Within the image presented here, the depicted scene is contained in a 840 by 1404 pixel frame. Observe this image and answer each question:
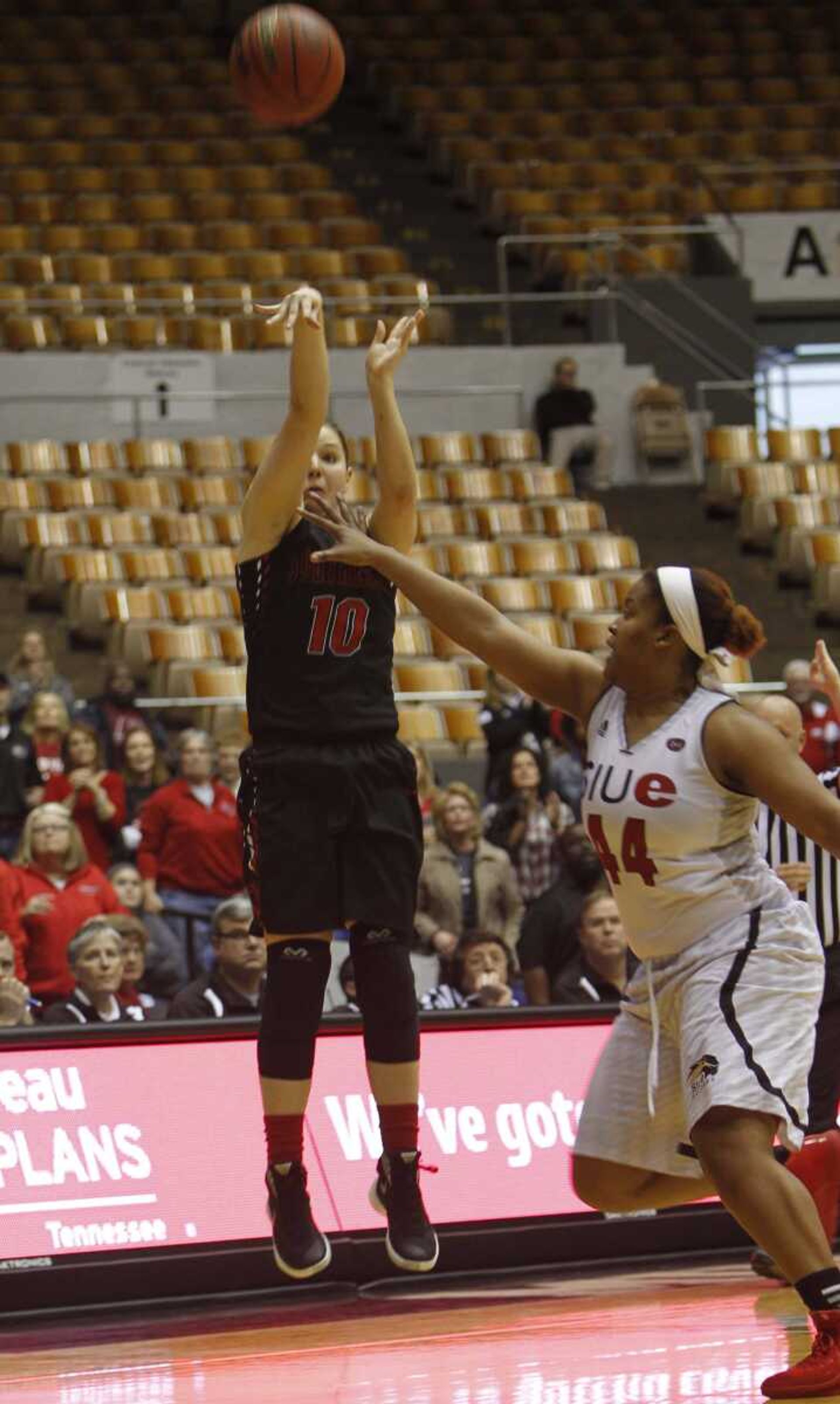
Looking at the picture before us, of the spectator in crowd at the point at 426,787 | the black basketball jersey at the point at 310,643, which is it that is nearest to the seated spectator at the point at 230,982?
the spectator in crowd at the point at 426,787

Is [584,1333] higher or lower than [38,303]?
lower

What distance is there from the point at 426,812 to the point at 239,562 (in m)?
6.01

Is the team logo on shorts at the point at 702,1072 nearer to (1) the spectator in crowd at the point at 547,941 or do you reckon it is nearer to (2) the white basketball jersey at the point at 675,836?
(2) the white basketball jersey at the point at 675,836

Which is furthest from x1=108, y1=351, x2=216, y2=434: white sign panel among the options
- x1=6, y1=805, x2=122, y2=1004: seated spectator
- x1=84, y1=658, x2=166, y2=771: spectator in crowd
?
x1=6, y1=805, x2=122, y2=1004: seated spectator

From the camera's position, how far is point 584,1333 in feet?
21.3

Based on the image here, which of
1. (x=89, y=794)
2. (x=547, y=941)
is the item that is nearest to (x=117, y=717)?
(x=89, y=794)

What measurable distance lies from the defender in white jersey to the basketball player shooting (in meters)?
0.17

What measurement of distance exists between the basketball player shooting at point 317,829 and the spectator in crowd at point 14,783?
6.38m

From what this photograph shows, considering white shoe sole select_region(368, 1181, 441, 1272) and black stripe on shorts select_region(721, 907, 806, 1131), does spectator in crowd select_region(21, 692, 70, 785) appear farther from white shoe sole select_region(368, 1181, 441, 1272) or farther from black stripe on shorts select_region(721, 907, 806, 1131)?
black stripe on shorts select_region(721, 907, 806, 1131)

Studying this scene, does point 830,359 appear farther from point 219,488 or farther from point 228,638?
Answer: point 228,638

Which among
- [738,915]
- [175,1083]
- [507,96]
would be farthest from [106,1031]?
[507,96]

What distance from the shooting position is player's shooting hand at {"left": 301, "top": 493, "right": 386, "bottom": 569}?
545 centimetres

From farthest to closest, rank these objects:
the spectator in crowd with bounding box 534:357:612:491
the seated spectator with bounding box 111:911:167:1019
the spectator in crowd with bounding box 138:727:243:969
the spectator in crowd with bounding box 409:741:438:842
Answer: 1. the spectator in crowd with bounding box 534:357:612:491
2. the spectator in crowd with bounding box 409:741:438:842
3. the spectator in crowd with bounding box 138:727:243:969
4. the seated spectator with bounding box 111:911:167:1019

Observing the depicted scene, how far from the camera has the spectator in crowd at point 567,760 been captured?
491 inches
